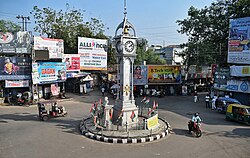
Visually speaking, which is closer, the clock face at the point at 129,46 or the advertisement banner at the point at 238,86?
the clock face at the point at 129,46

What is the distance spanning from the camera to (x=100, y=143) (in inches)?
468

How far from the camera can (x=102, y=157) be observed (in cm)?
1000

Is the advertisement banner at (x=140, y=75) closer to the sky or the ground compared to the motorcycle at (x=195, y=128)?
closer to the sky

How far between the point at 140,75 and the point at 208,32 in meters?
11.5

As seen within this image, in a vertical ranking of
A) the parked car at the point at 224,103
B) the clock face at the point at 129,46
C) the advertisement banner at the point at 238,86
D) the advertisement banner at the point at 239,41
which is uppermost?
the advertisement banner at the point at 239,41

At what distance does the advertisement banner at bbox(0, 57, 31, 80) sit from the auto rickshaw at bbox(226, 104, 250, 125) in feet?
64.5

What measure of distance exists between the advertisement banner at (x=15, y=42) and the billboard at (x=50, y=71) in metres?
2.34

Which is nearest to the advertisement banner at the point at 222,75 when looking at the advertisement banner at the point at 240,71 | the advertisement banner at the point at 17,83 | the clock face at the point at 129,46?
the advertisement banner at the point at 240,71

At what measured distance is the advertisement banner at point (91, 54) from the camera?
107ft

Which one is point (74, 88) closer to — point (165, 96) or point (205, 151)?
point (165, 96)

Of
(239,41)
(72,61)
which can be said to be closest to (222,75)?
(239,41)

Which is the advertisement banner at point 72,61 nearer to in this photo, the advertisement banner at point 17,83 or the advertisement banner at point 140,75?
the advertisement banner at point 17,83

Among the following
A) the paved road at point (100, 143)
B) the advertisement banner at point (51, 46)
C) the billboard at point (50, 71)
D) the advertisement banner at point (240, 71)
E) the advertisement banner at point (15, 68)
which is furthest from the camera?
the advertisement banner at point (51, 46)

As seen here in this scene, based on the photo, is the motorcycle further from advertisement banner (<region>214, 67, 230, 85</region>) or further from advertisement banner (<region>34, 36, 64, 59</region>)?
advertisement banner (<region>34, 36, 64, 59</region>)
